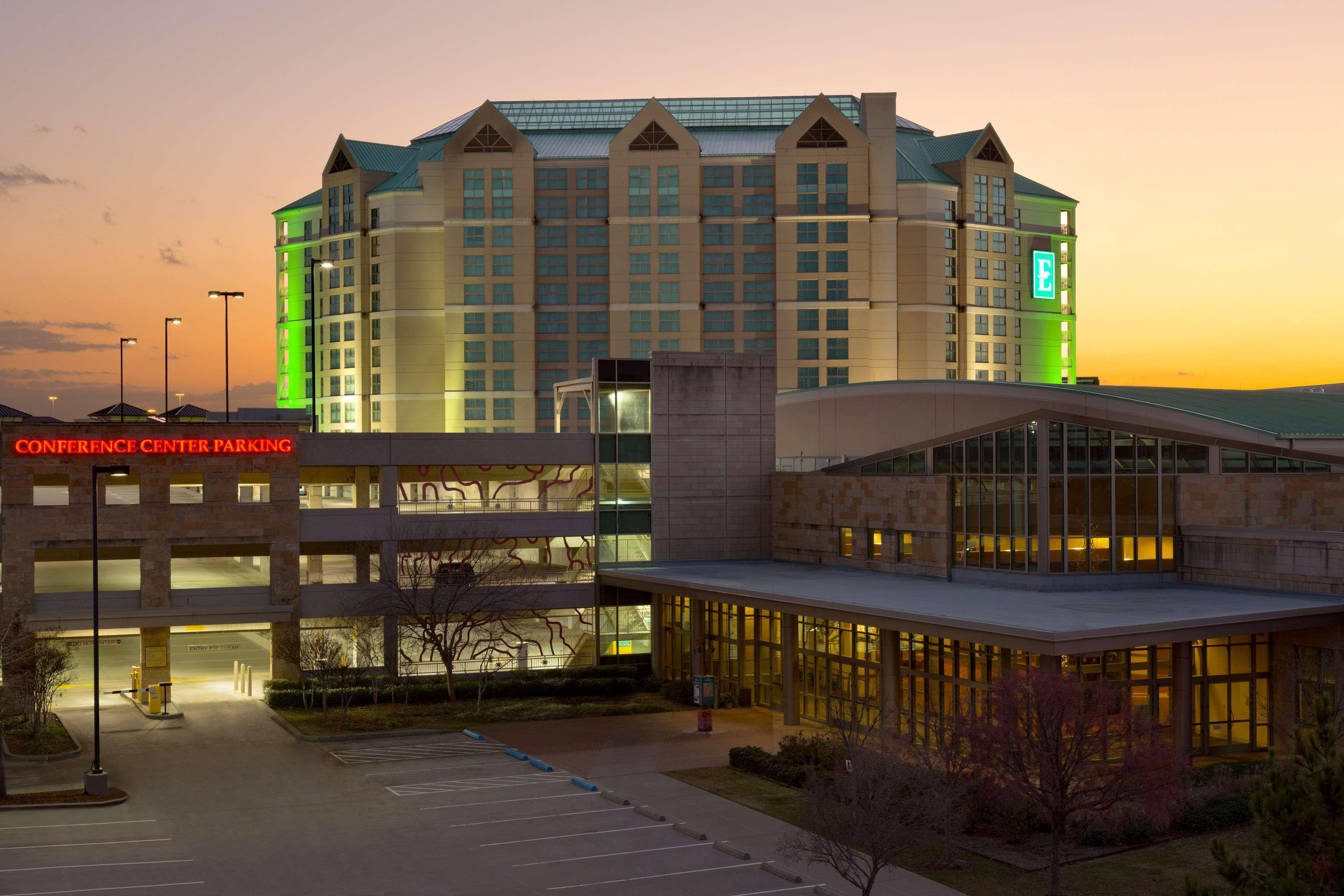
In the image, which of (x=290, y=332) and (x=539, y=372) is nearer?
(x=539, y=372)

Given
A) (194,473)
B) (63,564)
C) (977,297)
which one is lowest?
(63,564)

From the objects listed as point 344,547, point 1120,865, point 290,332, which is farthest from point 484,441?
point 290,332

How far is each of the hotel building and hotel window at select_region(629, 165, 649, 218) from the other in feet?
0.41

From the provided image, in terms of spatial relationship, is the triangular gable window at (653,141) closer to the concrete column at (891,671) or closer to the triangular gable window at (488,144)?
the triangular gable window at (488,144)

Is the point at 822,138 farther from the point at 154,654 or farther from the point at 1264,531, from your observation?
the point at 154,654

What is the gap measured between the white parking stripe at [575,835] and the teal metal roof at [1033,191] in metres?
93.1

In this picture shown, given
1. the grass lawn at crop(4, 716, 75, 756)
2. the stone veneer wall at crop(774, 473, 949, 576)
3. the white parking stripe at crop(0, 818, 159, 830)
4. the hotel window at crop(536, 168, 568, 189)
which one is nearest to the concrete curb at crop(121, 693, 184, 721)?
the grass lawn at crop(4, 716, 75, 756)

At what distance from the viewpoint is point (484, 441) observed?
56.7 metres

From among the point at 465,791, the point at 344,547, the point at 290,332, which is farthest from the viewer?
the point at 290,332

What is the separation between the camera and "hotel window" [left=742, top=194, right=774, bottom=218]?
102m

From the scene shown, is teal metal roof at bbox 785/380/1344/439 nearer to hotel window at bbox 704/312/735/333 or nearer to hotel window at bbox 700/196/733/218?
hotel window at bbox 704/312/735/333

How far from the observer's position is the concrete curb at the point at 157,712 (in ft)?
159

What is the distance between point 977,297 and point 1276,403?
1935 inches

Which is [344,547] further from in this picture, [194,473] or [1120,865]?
[1120,865]
